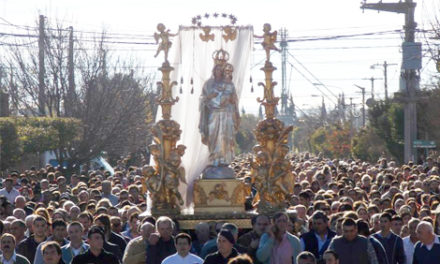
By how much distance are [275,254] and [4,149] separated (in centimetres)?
2048

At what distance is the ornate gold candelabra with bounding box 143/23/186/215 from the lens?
1969cm

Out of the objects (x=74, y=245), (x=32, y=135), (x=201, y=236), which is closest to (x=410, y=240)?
(x=201, y=236)

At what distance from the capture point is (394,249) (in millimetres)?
14805

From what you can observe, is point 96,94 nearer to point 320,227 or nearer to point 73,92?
point 73,92

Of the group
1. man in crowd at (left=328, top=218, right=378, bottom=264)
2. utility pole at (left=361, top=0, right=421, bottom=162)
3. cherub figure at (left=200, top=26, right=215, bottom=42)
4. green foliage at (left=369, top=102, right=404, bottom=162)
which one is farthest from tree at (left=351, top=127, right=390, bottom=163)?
man in crowd at (left=328, top=218, right=378, bottom=264)

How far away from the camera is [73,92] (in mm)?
40312

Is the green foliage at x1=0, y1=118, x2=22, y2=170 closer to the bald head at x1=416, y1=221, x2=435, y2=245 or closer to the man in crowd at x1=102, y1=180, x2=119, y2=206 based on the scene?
the man in crowd at x1=102, y1=180, x2=119, y2=206

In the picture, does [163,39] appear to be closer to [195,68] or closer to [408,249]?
[195,68]

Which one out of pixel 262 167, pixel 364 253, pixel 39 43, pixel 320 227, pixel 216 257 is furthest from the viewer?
pixel 39 43

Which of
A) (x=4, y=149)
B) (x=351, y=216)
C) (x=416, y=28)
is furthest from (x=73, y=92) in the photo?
(x=351, y=216)

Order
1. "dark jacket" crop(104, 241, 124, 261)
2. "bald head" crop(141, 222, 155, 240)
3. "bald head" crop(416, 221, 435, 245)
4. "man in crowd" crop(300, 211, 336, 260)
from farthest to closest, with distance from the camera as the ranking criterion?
"man in crowd" crop(300, 211, 336, 260) < "bald head" crop(141, 222, 155, 240) < "bald head" crop(416, 221, 435, 245) < "dark jacket" crop(104, 241, 124, 261)

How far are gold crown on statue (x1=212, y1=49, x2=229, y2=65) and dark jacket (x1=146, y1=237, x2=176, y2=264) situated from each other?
262 inches

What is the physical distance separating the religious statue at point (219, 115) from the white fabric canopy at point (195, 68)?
47cm

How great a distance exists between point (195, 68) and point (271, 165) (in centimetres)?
225
